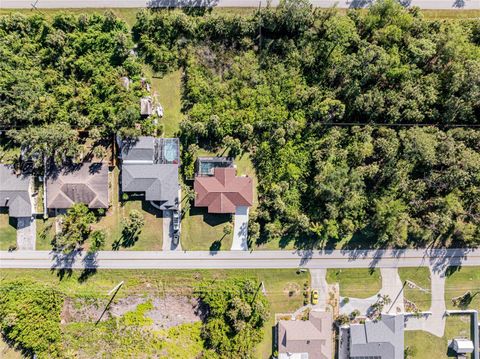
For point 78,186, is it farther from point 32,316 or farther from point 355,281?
point 355,281

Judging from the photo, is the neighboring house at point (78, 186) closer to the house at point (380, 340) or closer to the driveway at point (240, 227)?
the driveway at point (240, 227)

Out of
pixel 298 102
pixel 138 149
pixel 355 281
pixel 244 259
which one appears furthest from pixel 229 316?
pixel 298 102

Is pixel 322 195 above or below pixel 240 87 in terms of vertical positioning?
below

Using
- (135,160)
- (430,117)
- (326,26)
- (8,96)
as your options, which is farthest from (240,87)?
(8,96)

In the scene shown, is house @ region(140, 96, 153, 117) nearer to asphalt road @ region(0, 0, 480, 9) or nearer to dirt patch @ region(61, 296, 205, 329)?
asphalt road @ region(0, 0, 480, 9)

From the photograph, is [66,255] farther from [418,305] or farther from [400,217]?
[418,305]

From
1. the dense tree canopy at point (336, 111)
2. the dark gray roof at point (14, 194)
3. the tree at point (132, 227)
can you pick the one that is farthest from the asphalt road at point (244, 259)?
the dark gray roof at point (14, 194)
